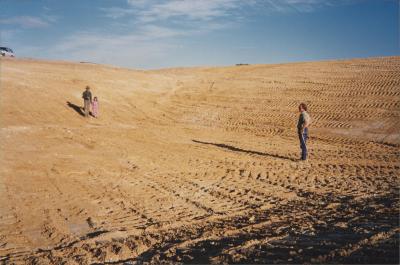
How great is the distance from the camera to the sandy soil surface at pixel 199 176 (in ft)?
15.9

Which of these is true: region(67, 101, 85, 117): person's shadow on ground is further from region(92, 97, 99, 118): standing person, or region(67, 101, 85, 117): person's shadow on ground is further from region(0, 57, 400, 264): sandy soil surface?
region(92, 97, 99, 118): standing person

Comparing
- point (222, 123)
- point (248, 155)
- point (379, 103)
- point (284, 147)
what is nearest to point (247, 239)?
point (248, 155)

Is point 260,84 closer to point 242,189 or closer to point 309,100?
point 309,100

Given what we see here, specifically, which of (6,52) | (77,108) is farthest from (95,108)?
(6,52)

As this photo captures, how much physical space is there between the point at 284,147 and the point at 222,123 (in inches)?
237

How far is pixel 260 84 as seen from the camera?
1018 inches

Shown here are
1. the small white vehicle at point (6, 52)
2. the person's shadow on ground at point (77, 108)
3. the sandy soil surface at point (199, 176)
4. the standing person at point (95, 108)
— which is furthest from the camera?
the small white vehicle at point (6, 52)

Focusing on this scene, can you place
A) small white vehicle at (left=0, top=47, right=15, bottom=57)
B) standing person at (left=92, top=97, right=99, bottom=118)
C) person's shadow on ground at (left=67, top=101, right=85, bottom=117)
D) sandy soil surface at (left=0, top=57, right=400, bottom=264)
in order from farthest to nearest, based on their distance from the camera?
small white vehicle at (left=0, top=47, right=15, bottom=57) < person's shadow on ground at (left=67, top=101, right=85, bottom=117) < standing person at (left=92, top=97, right=99, bottom=118) < sandy soil surface at (left=0, top=57, right=400, bottom=264)

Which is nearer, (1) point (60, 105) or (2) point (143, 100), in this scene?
(1) point (60, 105)

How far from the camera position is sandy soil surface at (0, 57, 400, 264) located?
4840mm

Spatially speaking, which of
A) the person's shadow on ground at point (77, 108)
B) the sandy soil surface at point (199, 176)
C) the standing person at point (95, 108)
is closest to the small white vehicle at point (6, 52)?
the sandy soil surface at point (199, 176)

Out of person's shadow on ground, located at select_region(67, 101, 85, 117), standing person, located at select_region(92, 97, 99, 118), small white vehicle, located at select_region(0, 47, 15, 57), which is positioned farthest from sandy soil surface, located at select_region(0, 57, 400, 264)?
small white vehicle, located at select_region(0, 47, 15, 57)

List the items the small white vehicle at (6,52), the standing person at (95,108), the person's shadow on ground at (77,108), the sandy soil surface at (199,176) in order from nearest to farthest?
the sandy soil surface at (199,176) → the standing person at (95,108) → the person's shadow on ground at (77,108) → the small white vehicle at (6,52)

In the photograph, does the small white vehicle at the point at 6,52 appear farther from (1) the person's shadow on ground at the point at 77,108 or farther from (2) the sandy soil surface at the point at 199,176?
(1) the person's shadow on ground at the point at 77,108
